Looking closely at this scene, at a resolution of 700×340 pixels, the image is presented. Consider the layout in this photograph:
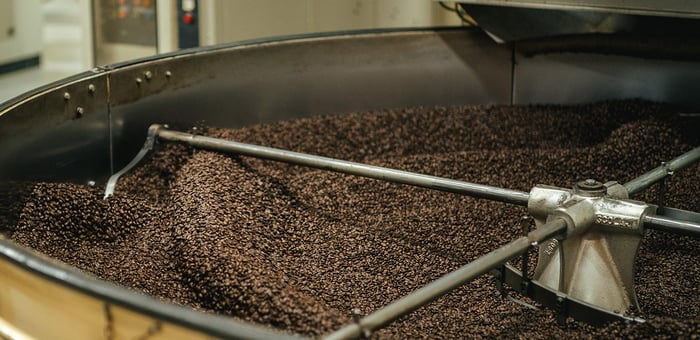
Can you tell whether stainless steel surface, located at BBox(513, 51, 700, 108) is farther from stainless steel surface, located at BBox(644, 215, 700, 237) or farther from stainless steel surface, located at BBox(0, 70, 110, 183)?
stainless steel surface, located at BBox(0, 70, 110, 183)

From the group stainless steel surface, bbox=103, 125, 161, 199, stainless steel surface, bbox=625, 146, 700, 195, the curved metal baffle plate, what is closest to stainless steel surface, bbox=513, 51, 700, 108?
stainless steel surface, bbox=625, 146, 700, 195

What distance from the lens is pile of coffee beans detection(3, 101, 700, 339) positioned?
1.32 meters

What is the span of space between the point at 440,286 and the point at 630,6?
102cm

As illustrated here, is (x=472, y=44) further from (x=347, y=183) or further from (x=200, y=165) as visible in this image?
(x=200, y=165)

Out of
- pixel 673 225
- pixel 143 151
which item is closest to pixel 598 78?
pixel 673 225

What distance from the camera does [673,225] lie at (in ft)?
4.36

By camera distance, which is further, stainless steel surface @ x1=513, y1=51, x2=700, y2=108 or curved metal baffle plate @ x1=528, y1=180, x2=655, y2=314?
stainless steel surface @ x1=513, y1=51, x2=700, y2=108

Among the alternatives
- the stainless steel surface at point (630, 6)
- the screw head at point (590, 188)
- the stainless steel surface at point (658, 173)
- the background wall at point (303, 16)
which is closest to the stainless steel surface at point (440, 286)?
the screw head at point (590, 188)

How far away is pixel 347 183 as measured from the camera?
6.17 feet

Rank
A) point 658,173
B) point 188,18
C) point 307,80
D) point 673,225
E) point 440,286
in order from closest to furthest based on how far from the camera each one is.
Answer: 1. point 440,286
2. point 673,225
3. point 658,173
4. point 307,80
5. point 188,18

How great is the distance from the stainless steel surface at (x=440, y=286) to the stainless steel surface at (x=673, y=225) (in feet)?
0.46

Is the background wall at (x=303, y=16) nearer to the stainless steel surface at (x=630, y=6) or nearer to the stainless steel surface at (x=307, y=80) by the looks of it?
the stainless steel surface at (x=307, y=80)

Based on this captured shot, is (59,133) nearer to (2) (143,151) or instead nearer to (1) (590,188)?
(2) (143,151)

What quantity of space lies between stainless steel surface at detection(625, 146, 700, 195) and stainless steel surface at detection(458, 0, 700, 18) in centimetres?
29
